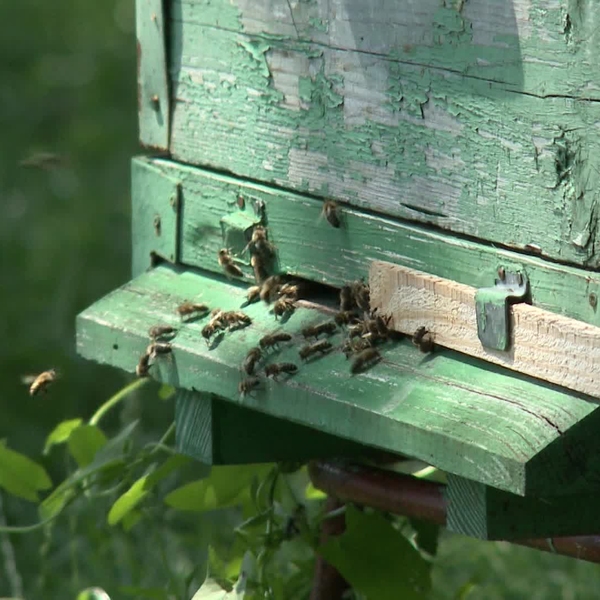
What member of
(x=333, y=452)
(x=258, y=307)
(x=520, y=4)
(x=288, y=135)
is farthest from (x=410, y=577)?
(x=520, y=4)

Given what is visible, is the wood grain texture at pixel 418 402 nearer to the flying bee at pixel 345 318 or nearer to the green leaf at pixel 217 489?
the flying bee at pixel 345 318

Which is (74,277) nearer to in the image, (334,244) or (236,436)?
(236,436)

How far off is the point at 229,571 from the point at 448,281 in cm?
93

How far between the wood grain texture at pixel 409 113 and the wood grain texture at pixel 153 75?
0.03 metres

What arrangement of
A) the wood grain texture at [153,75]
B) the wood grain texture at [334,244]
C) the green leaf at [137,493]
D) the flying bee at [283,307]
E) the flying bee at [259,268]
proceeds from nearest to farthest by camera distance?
the wood grain texture at [334,244]
the flying bee at [283,307]
the flying bee at [259,268]
the green leaf at [137,493]
the wood grain texture at [153,75]

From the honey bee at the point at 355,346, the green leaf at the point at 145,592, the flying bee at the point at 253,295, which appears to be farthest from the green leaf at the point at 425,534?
the honey bee at the point at 355,346

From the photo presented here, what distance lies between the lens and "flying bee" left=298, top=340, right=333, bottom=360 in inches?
89.5

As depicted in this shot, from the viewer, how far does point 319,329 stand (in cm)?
233

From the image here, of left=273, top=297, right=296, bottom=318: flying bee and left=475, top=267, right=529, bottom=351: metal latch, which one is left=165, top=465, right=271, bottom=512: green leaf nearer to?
left=273, top=297, right=296, bottom=318: flying bee

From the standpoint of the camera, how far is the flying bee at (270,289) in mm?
2514

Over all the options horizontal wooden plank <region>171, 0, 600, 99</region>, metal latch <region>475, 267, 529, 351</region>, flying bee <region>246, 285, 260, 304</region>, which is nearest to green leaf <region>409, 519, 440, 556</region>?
flying bee <region>246, 285, 260, 304</region>

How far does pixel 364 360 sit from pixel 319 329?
0.16 metres

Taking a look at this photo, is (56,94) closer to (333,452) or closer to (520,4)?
(333,452)

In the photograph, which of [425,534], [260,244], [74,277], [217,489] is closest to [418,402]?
[260,244]
